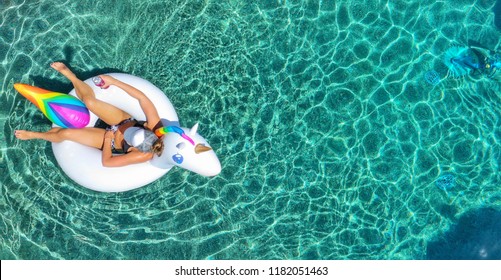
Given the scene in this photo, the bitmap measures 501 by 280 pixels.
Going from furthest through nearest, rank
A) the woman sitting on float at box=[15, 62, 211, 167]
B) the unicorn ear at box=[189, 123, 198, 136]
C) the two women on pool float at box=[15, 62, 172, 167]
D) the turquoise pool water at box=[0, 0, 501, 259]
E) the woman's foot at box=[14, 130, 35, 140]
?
the turquoise pool water at box=[0, 0, 501, 259] < the woman's foot at box=[14, 130, 35, 140] < the two women on pool float at box=[15, 62, 172, 167] < the woman sitting on float at box=[15, 62, 211, 167] < the unicorn ear at box=[189, 123, 198, 136]

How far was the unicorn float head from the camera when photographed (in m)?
5.16

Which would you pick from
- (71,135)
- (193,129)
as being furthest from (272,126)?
(71,135)

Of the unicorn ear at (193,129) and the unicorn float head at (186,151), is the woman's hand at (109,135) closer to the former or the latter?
the unicorn float head at (186,151)

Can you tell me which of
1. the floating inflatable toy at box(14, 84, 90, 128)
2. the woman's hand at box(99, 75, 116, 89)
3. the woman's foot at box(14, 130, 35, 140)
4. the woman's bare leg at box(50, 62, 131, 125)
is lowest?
the woman's foot at box(14, 130, 35, 140)

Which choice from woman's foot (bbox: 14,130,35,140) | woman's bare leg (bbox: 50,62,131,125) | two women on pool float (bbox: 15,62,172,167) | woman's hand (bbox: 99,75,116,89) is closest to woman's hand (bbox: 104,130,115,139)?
two women on pool float (bbox: 15,62,172,167)

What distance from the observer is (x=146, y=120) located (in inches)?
229

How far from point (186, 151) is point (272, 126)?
171 cm

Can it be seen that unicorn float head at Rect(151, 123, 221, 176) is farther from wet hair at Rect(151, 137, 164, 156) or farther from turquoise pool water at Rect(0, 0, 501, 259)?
turquoise pool water at Rect(0, 0, 501, 259)

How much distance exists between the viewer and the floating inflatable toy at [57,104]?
5.41 meters

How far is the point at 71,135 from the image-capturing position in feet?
18.5

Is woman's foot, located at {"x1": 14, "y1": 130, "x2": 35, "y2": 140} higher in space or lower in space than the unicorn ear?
lower

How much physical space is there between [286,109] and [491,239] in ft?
10.0

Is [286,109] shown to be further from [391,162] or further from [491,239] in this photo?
[491,239]

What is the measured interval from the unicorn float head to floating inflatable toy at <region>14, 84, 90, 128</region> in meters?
0.89
